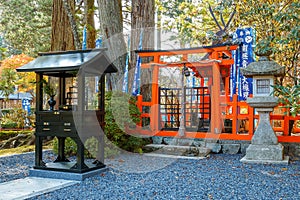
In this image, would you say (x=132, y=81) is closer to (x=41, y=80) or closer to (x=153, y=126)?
(x=153, y=126)

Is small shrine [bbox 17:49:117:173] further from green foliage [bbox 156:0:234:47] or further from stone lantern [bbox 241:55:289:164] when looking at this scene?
green foliage [bbox 156:0:234:47]

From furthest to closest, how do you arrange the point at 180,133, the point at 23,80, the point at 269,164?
the point at 23,80, the point at 180,133, the point at 269,164

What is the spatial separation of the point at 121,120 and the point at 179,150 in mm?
1413

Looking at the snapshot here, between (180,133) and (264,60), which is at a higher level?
(264,60)

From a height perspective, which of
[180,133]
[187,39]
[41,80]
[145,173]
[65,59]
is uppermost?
[187,39]

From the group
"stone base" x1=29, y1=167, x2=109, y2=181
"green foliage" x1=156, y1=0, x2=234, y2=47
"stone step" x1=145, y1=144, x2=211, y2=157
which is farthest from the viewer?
"green foliage" x1=156, y1=0, x2=234, y2=47

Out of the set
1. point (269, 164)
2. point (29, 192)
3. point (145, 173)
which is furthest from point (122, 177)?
point (269, 164)

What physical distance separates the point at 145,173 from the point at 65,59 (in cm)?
216

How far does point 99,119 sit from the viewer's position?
16.8 ft

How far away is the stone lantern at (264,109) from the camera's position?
5855 millimetres

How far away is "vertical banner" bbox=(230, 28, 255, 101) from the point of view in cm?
739

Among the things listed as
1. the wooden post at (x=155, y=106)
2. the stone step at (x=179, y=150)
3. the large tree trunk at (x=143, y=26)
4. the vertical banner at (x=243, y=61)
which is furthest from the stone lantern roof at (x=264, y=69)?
the large tree trunk at (x=143, y=26)

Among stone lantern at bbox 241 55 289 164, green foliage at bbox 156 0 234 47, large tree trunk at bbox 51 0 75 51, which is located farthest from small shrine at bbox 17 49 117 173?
green foliage at bbox 156 0 234 47

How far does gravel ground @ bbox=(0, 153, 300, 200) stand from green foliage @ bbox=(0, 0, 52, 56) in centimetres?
862
